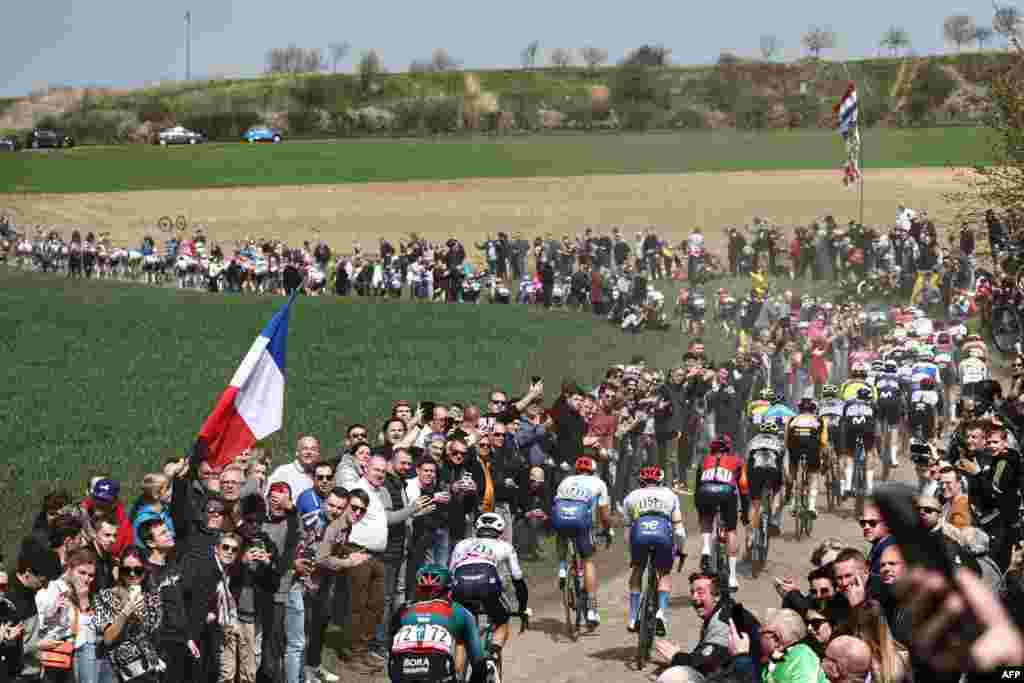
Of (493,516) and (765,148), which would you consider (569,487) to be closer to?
(493,516)

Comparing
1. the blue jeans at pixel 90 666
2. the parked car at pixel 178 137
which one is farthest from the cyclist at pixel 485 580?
the parked car at pixel 178 137

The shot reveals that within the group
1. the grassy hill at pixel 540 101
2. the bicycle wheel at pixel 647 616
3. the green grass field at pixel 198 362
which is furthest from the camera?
the grassy hill at pixel 540 101

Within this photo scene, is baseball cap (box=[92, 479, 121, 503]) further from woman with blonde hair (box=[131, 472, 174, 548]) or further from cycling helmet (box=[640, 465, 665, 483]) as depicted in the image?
cycling helmet (box=[640, 465, 665, 483])

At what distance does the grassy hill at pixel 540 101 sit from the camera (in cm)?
12106

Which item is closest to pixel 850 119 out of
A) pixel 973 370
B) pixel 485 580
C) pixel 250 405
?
pixel 973 370

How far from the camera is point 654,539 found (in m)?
14.8

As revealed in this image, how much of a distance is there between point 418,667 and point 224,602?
103 inches

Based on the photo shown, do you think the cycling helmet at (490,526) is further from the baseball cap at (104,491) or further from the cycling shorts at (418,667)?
the cycling shorts at (418,667)

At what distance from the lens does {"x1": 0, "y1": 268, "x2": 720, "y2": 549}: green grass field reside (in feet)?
82.4

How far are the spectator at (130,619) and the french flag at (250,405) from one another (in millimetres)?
2144

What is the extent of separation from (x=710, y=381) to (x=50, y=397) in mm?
14272

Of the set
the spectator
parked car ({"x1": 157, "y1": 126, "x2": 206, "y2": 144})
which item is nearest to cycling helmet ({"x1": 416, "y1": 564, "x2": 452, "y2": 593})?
the spectator

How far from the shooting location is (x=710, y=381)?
79.5 ft

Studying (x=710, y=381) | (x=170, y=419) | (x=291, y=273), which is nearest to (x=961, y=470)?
(x=710, y=381)
